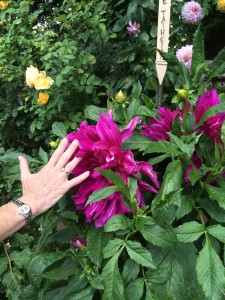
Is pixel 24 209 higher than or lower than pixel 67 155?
lower

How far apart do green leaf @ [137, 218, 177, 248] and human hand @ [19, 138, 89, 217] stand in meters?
0.16

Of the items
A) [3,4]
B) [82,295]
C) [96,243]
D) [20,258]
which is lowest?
[20,258]

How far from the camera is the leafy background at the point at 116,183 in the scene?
2.54 feet

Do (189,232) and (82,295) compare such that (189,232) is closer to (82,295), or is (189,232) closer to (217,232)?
(217,232)

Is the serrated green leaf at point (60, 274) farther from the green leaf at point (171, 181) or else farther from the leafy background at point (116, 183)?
the green leaf at point (171, 181)

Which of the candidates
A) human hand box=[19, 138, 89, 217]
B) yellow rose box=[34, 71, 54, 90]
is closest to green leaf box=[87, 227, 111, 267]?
human hand box=[19, 138, 89, 217]

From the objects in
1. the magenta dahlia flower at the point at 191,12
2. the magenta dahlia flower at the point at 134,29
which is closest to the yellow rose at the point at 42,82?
the magenta dahlia flower at the point at 134,29

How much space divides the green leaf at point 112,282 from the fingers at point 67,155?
0.24 meters

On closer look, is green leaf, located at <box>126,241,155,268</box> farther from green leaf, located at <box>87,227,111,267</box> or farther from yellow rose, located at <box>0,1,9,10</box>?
yellow rose, located at <box>0,1,9,10</box>

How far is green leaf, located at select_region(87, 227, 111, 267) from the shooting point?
2.71ft

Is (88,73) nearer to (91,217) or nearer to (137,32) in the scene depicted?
(137,32)

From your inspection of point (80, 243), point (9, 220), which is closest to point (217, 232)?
point (80, 243)

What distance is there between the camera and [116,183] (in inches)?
29.5

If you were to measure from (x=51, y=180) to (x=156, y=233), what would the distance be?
0.30 metres
